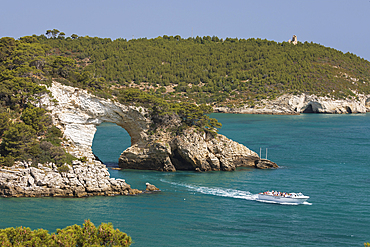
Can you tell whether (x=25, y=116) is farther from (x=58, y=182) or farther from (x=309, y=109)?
(x=309, y=109)

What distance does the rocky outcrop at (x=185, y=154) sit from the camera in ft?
157

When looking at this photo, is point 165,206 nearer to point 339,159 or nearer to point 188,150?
point 188,150

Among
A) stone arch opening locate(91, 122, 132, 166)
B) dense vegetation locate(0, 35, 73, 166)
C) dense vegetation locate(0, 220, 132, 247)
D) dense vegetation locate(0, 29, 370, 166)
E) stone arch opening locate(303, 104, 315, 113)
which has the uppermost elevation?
dense vegetation locate(0, 29, 370, 166)

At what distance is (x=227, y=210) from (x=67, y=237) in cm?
1904

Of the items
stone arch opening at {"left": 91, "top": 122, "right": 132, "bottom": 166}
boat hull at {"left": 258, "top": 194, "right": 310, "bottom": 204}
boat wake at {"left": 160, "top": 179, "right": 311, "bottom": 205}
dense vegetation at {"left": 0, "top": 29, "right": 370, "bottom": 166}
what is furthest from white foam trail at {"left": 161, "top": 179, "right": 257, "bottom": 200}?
Result: dense vegetation at {"left": 0, "top": 29, "right": 370, "bottom": 166}

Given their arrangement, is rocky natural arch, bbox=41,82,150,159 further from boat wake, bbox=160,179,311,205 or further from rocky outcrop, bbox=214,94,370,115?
rocky outcrop, bbox=214,94,370,115

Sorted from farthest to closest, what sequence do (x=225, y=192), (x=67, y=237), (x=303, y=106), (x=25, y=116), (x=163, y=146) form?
(x=303, y=106), (x=163, y=146), (x=225, y=192), (x=25, y=116), (x=67, y=237)

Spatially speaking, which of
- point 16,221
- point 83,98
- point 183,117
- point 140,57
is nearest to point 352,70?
point 140,57

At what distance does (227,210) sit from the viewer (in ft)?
110

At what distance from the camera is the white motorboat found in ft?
119

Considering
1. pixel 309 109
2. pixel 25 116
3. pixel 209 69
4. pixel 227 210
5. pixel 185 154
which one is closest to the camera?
pixel 227 210

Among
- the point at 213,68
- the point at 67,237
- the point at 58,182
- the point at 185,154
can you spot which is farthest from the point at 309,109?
the point at 67,237

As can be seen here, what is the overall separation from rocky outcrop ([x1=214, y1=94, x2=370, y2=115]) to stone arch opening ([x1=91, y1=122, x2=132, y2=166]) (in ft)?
255

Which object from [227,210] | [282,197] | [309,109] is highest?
[309,109]
